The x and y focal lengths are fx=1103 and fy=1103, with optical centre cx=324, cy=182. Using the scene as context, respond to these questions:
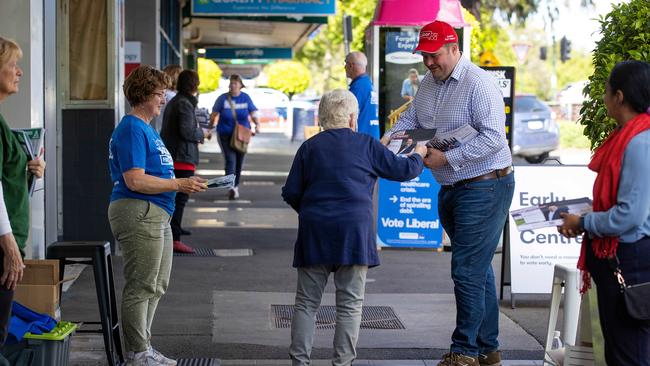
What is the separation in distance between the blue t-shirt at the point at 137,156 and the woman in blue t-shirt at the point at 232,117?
10254 mm

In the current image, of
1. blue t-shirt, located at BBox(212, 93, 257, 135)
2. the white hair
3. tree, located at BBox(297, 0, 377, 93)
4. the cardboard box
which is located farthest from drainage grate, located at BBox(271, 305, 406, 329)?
tree, located at BBox(297, 0, 377, 93)

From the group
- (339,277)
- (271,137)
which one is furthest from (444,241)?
(271,137)

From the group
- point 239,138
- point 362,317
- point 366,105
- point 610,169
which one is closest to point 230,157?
point 239,138

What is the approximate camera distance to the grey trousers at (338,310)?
5949 mm

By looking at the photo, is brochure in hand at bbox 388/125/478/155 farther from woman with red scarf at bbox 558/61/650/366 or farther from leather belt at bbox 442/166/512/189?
woman with red scarf at bbox 558/61/650/366

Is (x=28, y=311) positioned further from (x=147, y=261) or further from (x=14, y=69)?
(x=14, y=69)

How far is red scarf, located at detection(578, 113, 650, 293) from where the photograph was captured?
4559mm

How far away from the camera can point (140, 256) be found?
6.09 metres

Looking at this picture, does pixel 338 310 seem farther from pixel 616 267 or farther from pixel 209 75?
pixel 209 75

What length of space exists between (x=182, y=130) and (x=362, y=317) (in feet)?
12.7

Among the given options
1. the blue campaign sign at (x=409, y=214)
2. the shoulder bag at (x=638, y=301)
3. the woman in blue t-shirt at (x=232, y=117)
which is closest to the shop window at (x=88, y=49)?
the blue campaign sign at (x=409, y=214)

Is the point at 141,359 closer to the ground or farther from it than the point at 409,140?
closer to the ground

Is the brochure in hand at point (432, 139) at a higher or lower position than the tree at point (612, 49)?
lower

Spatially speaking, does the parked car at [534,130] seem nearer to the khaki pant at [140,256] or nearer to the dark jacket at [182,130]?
the dark jacket at [182,130]
